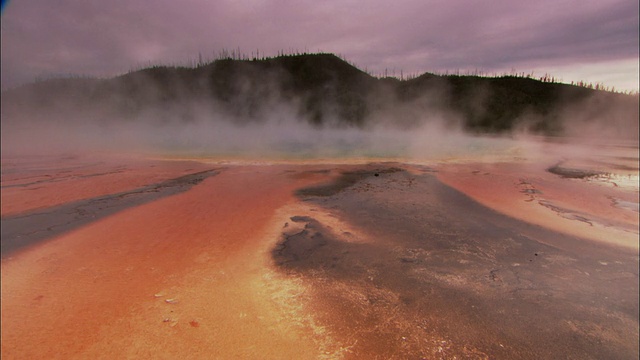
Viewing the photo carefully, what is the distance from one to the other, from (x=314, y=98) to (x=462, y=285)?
49076mm

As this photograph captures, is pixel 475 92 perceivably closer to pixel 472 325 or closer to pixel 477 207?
pixel 477 207

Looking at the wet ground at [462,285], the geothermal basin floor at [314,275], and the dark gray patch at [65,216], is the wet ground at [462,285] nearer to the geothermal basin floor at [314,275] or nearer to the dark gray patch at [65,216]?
the geothermal basin floor at [314,275]

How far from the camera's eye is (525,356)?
2.50 m

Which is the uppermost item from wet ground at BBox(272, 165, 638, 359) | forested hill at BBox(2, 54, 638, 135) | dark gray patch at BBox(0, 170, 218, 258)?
forested hill at BBox(2, 54, 638, 135)

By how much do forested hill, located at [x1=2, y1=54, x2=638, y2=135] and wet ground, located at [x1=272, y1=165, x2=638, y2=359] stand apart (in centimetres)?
3673

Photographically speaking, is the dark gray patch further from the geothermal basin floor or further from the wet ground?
the wet ground

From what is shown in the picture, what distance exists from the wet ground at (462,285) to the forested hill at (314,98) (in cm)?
3673

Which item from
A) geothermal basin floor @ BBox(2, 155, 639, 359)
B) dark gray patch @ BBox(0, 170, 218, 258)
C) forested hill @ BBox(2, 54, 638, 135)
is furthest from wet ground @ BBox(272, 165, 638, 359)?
forested hill @ BBox(2, 54, 638, 135)

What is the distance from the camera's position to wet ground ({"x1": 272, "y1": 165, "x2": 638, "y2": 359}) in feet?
8.58

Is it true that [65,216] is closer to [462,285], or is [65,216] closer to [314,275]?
[314,275]

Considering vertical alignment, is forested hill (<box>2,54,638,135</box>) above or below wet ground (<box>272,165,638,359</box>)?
above

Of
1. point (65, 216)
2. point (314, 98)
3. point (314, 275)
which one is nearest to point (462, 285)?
point (314, 275)

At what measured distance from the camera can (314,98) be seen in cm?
5006

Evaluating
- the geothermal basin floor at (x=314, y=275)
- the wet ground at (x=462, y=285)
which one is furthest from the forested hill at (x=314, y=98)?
the wet ground at (x=462, y=285)
